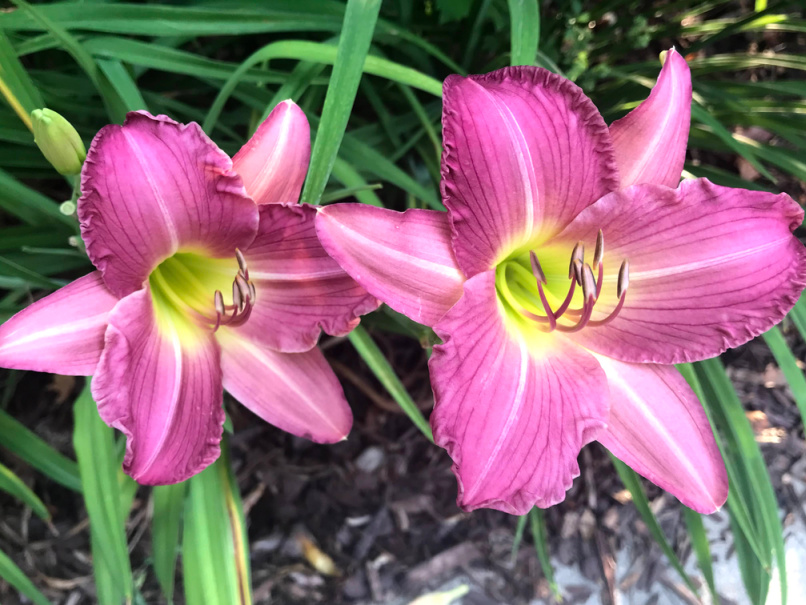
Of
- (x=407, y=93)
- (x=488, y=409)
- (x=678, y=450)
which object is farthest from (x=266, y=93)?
(x=678, y=450)

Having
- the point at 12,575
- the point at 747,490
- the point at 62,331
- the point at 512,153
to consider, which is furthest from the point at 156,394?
the point at 747,490

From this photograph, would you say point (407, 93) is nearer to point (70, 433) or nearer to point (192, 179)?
point (192, 179)

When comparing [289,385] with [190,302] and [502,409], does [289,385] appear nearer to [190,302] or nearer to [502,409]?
[190,302]

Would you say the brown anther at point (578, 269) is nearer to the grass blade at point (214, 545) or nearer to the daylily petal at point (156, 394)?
the daylily petal at point (156, 394)

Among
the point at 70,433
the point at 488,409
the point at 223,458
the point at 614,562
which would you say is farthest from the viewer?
the point at 614,562

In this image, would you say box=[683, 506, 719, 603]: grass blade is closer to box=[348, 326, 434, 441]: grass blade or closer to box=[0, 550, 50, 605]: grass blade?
box=[348, 326, 434, 441]: grass blade

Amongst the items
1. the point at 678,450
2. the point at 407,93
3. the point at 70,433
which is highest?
the point at 407,93
